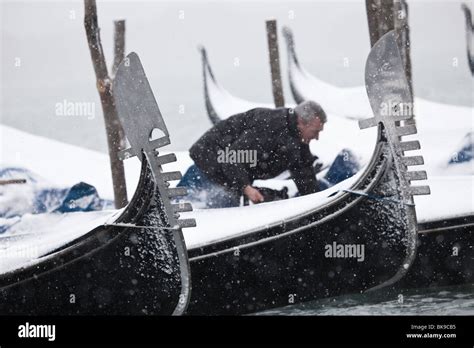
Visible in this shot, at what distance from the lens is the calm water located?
3559 millimetres

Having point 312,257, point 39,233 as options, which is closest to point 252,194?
point 312,257

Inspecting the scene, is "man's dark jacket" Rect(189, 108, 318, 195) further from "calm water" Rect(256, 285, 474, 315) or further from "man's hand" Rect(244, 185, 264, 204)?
"calm water" Rect(256, 285, 474, 315)

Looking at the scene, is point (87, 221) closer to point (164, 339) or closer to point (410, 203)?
point (164, 339)

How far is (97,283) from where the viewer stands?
11.3 ft

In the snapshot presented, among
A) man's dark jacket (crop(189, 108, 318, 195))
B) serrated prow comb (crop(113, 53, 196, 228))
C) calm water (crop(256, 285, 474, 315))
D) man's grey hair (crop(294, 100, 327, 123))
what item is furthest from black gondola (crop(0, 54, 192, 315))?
man's grey hair (crop(294, 100, 327, 123))

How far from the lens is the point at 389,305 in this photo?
3602mm

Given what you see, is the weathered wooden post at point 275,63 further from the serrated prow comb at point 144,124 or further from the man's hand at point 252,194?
the serrated prow comb at point 144,124

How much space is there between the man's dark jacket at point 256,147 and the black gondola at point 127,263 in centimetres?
24

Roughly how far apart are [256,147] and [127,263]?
2.10 ft

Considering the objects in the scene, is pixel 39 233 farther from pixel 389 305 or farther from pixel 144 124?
pixel 389 305

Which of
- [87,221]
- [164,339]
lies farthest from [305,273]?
[87,221]

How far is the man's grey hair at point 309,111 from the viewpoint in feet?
12.1

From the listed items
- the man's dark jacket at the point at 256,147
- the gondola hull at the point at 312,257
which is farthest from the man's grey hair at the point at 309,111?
the gondola hull at the point at 312,257

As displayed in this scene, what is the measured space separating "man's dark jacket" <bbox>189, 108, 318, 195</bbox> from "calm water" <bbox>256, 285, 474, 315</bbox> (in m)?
0.44
